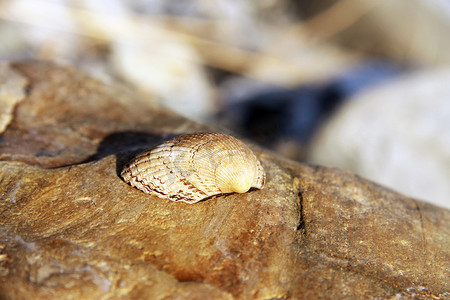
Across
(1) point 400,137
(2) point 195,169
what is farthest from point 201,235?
(1) point 400,137

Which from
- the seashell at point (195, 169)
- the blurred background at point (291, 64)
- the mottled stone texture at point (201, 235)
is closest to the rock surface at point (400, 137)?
the blurred background at point (291, 64)

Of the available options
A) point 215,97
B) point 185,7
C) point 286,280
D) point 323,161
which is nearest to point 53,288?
point 286,280

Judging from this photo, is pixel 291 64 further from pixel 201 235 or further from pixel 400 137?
pixel 201 235

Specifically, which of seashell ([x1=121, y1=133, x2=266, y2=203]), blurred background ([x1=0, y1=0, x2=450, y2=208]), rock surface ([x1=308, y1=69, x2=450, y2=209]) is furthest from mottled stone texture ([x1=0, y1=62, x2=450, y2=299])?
blurred background ([x1=0, y1=0, x2=450, y2=208])

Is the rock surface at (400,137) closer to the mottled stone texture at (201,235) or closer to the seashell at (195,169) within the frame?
the mottled stone texture at (201,235)

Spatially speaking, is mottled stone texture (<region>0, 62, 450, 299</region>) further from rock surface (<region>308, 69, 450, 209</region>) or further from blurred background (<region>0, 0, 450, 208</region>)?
blurred background (<region>0, 0, 450, 208</region>)

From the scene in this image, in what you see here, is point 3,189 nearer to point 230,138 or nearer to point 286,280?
point 230,138
